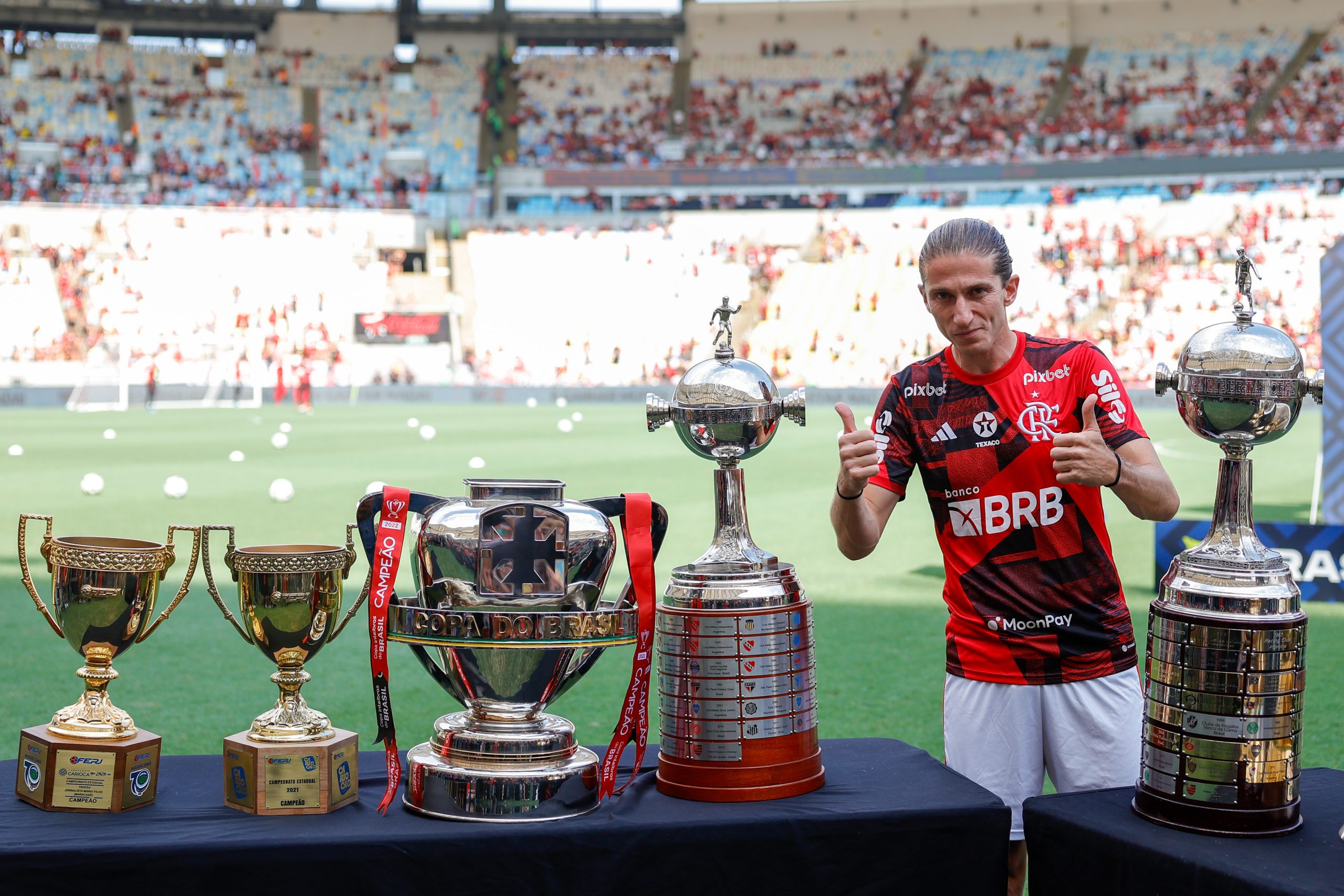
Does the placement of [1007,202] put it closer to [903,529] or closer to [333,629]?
[903,529]

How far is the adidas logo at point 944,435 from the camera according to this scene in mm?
2754

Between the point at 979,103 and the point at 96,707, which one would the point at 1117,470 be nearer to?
the point at 96,707

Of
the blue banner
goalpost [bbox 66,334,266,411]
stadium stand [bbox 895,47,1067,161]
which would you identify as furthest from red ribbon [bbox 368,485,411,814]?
stadium stand [bbox 895,47,1067,161]

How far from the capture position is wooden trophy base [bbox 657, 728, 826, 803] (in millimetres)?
2127

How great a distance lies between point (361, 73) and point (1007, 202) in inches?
917

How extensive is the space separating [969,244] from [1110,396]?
0.45 meters

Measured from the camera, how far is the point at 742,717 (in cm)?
212

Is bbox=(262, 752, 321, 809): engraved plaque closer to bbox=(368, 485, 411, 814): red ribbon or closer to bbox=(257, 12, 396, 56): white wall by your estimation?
bbox=(368, 485, 411, 814): red ribbon

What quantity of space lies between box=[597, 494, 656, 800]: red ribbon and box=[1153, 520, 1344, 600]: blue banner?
18.2 ft

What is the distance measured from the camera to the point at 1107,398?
265 cm

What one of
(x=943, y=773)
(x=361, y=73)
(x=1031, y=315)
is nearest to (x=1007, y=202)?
(x=1031, y=315)

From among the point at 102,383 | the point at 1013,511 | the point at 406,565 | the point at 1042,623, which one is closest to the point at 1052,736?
the point at 1042,623

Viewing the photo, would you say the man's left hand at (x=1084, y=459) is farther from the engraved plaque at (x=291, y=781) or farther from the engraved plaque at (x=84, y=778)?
the engraved plaque at (x=84, y=778)

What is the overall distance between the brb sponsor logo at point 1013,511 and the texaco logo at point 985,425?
0.12 metres
